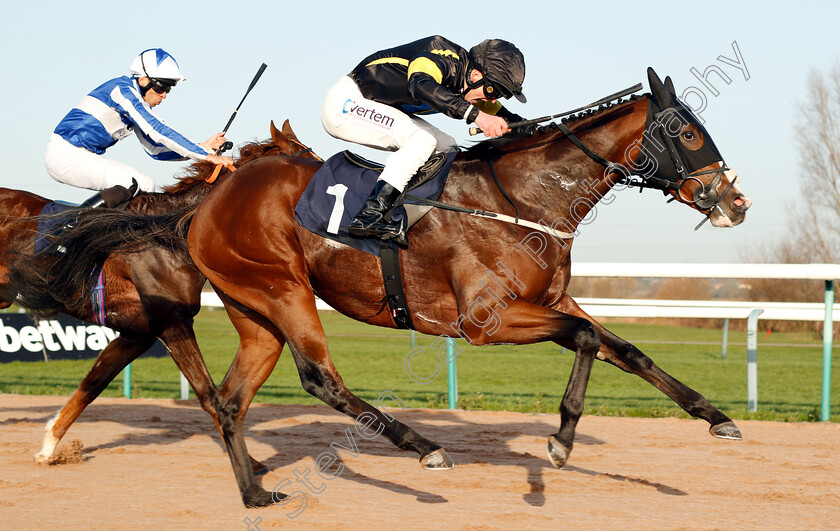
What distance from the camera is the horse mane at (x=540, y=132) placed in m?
4.02

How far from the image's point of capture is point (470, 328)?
3820mm

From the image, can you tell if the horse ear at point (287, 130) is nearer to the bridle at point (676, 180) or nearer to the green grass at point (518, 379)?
the bridle at point (676, 180)

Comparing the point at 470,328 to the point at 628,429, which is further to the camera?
the point at 628,429

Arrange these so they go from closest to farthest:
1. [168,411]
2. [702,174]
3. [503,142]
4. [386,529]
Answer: [386,529] → [702,174] → [503,142] → [168,411]

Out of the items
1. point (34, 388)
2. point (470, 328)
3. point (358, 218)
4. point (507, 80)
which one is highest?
point (507, 80)

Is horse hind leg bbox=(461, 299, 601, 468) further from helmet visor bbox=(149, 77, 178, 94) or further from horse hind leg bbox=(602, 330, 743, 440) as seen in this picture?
helmet visor bbox=(149, 77, 178, 94)

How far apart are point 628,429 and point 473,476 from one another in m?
2.06

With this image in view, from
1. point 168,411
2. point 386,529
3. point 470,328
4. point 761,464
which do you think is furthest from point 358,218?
point 168,411

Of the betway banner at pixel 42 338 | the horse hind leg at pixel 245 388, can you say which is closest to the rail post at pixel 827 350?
the horse hind leg at pixel 245 388

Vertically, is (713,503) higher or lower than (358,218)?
lower

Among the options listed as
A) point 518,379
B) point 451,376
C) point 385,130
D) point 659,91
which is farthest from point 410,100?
point 518,379

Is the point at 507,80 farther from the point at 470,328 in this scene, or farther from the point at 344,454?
the point at 344,454

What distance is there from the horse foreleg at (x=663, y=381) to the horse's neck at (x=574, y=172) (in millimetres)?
585

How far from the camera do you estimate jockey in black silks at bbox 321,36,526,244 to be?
3.91 metres
